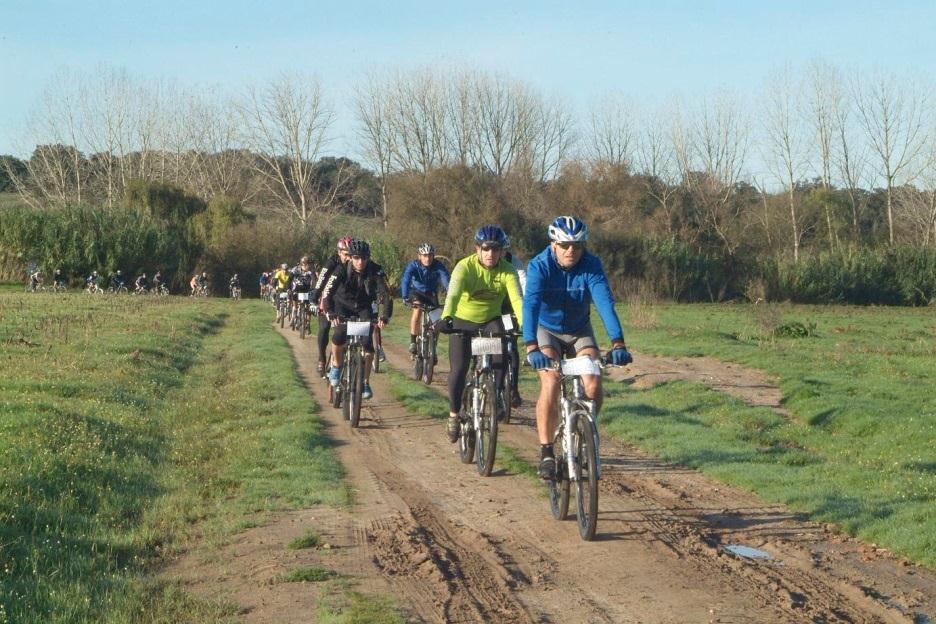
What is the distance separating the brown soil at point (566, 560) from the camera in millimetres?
5695

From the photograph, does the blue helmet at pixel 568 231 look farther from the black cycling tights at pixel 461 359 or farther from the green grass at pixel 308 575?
the green grass at pixel 308 575

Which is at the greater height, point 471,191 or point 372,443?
point 471,191

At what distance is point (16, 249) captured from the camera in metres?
56.6

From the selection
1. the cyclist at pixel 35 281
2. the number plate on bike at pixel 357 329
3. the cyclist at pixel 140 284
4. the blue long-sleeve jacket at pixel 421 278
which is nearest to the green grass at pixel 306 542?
the number plate on bike at pixel 357 329

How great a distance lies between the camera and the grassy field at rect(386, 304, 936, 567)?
8008 mm

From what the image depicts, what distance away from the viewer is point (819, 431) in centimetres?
1204

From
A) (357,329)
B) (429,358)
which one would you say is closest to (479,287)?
(357,329)

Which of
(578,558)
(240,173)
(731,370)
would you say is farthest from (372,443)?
(240,173)

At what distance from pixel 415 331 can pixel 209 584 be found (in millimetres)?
10787

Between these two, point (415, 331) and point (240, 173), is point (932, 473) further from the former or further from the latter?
point (240, 173)

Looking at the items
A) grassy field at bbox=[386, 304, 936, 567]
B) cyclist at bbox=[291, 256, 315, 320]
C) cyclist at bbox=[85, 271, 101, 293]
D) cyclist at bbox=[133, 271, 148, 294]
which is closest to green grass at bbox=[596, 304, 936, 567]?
grassy field at bbox=[386, 304, 936, 567]

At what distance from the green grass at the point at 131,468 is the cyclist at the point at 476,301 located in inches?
56.2

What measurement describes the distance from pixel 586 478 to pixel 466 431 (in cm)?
290

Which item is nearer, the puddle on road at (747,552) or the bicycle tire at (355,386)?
the puddle on road at (747,552)
